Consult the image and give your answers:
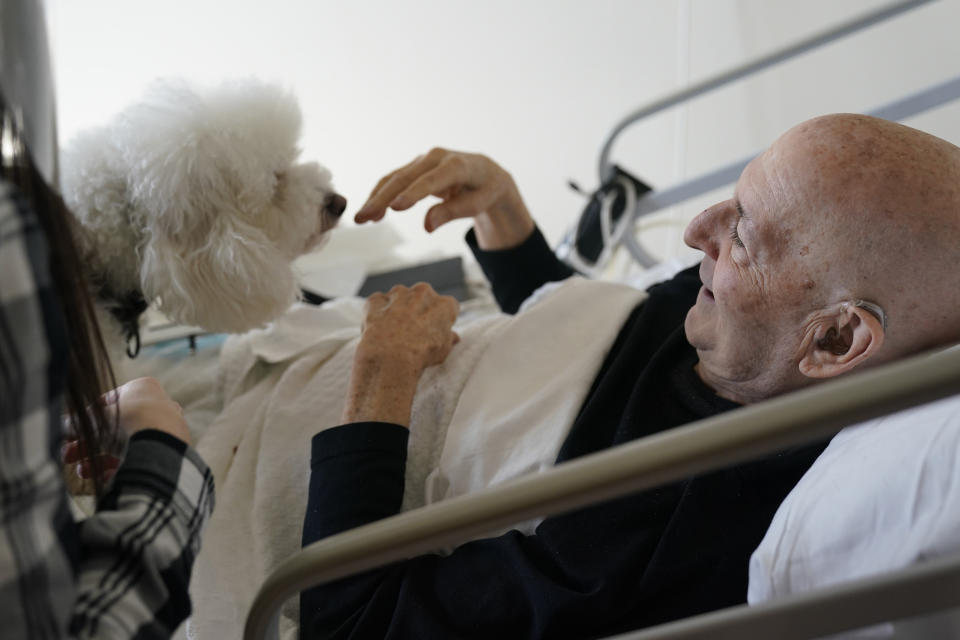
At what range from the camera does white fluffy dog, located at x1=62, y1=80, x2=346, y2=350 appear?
1131 millimetres

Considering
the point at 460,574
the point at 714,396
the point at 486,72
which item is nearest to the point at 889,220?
the point at 714,396

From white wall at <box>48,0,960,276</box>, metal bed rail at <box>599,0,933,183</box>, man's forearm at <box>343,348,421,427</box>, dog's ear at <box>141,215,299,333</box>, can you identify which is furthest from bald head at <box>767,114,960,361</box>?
white wall at <box>48,0,960,276</box>

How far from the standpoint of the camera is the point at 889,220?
757 millimetres

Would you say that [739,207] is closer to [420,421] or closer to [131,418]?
[420,421]

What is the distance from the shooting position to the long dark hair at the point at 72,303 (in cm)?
50

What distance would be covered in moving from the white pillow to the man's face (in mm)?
160

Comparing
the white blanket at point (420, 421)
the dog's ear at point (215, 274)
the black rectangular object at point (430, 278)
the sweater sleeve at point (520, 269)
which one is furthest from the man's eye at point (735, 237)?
the black rectangular object at point (430, 278)

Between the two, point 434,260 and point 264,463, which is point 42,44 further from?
point 434,260

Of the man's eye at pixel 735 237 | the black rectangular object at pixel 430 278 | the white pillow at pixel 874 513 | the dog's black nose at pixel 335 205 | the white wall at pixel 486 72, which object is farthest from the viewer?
the white wall at pixel 486 72

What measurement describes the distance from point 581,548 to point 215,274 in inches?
24.3

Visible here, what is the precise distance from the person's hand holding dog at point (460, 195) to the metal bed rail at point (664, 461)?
0.61 m

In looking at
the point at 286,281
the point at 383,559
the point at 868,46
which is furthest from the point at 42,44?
the point at 868,46

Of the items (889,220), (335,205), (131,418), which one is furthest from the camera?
(335,205)

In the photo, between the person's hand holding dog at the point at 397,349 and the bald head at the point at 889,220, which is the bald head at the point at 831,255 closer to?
the bald head at the point at 889,220
